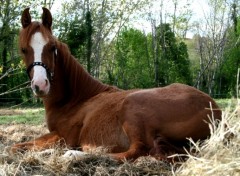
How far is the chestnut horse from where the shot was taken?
4.52 metres

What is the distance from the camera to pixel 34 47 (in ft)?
17.2

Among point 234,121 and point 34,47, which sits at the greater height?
point 34,47

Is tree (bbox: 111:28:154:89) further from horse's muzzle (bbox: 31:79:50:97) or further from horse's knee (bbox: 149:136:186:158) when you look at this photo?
horse's knee (bbox: 149:136:186:158)

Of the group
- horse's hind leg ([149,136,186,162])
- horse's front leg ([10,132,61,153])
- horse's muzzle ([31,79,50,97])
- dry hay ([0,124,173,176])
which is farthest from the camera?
horse's front leg ([10,132,61,153])

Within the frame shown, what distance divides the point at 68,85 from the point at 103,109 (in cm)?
93

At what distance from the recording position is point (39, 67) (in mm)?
5137

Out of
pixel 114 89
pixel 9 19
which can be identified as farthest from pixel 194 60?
pixel 114 89

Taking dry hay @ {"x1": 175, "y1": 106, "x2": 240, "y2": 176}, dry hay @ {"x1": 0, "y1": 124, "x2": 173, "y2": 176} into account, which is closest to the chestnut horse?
dry hay @ {"x1": 0, "y1": 124, "x2": 173, "y2": 176}

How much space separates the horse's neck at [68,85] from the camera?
236 inches

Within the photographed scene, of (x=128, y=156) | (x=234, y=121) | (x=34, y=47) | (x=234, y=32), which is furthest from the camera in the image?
(x=234, y=32)

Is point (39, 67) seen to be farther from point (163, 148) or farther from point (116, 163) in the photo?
point (163, 148)

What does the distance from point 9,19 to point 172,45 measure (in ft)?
65.4

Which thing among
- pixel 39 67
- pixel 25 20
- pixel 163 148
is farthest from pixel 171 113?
pixel 25 20

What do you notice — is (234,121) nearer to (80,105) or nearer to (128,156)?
(128,156)
